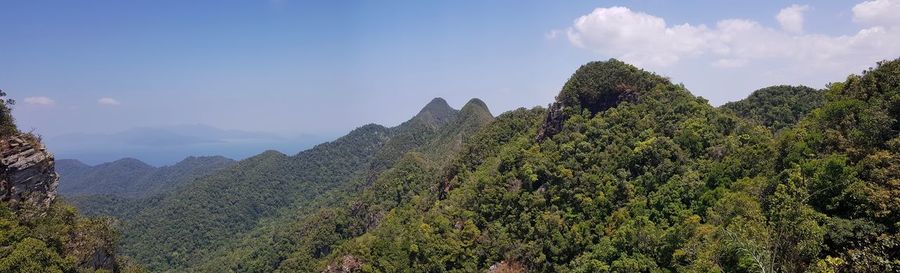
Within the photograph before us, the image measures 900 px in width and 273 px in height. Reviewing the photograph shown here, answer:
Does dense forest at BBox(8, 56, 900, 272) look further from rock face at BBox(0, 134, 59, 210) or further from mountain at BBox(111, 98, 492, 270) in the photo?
mountain at BBox(111, 98, 492, 270)

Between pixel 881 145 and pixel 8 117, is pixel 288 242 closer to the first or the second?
pixel 8 117

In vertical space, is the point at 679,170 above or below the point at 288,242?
above

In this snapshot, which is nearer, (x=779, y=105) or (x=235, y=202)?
(x=779, y=105)

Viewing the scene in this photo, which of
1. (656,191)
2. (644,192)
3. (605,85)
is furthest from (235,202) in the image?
(656,191)

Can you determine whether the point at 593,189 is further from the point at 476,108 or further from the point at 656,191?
the point at 476,108

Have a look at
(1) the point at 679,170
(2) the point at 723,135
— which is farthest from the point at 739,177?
(2) the point at 723,135
